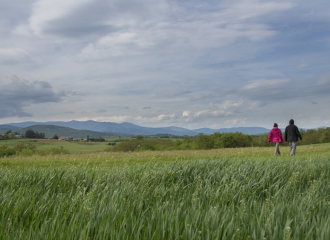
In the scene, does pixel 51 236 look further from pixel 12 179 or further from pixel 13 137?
pixel 13 137

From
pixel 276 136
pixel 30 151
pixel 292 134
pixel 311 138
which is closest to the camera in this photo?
pixel 292 134

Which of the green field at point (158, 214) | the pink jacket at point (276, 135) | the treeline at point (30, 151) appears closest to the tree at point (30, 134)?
the treeline at point (30, 151)

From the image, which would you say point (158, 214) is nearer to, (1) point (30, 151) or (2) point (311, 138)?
(1) point (30, 151)

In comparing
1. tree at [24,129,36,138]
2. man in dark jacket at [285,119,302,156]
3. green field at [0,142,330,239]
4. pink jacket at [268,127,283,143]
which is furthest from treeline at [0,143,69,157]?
tree at [24,129,36,138]

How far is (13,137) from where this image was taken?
413 ft

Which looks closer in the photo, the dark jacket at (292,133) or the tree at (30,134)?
the dark jacket at (292,133)

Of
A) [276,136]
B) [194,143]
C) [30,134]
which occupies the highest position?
[276,136]

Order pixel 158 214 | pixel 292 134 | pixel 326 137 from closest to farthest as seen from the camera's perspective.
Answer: pixel 158 214, pixel 292 134, pixel 326 137

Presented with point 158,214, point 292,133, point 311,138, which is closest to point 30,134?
point 292,133

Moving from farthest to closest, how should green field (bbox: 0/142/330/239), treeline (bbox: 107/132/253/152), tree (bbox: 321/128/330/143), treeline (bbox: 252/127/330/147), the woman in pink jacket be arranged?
tree (bbox: 321/128/330/143) < treeline (bbox: 252/127/330/147) < treeline (bbox: 107/132/253/152) < the woman in pink jacket < green field (bbox: 0/142/330/239)

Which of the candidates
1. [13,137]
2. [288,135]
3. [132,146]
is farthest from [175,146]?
[13,137]

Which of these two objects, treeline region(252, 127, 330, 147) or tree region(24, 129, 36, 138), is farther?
tree region(24, 129, 36, 138)

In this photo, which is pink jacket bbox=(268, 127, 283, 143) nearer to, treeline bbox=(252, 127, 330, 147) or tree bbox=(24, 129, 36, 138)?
treeline bbox=(252, 127, 330, 147)

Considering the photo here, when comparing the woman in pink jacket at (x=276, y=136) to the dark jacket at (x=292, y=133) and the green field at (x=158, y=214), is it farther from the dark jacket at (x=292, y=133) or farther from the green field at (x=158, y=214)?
the green field at (x=158, y=214)
